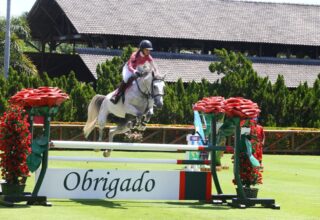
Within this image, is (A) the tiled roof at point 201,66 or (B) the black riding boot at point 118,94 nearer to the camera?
(B) the black riding boot at point 118,94

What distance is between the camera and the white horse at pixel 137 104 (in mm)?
15906

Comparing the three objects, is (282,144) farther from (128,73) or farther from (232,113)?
(232,113)

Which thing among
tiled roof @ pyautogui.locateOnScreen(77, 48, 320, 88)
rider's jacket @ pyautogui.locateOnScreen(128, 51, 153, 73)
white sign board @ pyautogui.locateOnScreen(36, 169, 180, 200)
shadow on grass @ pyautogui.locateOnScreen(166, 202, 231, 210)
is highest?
tiled roof @ pyautogui.locateOnScreen(77, 48, 320, 88)

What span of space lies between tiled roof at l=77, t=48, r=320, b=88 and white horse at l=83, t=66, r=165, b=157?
27.4 m

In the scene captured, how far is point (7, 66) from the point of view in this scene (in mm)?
37938

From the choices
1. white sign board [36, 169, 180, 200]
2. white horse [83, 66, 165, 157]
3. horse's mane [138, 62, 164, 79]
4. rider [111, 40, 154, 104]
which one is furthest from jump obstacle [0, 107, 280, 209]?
rider [111, 40, 154, 104]

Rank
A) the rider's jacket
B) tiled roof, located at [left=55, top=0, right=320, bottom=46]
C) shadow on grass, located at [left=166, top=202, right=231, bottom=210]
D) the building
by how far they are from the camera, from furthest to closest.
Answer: tiled roof, located at [left=55, top=0, right=320, bottom=46] < the building < the rider's jacket < shadow on grass, located at [left=166, top=202, right=231, bottom=210]

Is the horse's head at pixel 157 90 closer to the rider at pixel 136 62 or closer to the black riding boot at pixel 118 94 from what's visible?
the rider at pixel 136 62

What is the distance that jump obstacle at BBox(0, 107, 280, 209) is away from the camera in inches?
527

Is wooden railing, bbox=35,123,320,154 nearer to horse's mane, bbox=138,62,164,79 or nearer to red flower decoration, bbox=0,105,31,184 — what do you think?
horse's mane, bbox=138,62,164,79

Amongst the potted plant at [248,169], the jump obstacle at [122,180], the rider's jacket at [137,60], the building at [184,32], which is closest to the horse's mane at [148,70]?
the rider's jacket at [137,60]

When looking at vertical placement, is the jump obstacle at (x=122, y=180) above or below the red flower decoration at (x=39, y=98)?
below

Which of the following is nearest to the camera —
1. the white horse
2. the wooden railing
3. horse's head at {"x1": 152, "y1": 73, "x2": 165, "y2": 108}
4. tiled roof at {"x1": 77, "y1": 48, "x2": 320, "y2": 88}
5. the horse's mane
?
horse's head at {"x1": 152, "y1": 73, "x2": 165, "y2": 108}

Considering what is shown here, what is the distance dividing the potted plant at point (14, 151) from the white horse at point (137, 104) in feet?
9.95
